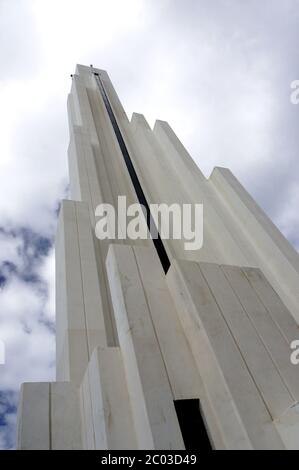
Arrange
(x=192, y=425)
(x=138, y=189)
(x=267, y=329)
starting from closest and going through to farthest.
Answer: (x=192, y=425) → (x=267, y=329) → (x=138, y=189)

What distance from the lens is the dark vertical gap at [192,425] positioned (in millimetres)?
1242

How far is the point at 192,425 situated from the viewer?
128 centimetres

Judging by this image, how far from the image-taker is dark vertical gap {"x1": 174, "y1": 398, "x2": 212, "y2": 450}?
1242 millimetres

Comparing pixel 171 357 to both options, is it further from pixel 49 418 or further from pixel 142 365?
pixel 49 418

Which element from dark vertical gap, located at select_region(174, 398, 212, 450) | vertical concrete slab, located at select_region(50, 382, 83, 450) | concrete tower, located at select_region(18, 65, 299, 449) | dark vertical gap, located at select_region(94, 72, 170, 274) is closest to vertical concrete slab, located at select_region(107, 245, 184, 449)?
concrete tower, located at select_region(18, 65, 299, 449)

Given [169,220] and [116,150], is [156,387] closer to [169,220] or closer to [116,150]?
[169,220]

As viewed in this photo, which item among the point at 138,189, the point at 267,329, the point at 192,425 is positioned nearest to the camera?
the point at 192,425

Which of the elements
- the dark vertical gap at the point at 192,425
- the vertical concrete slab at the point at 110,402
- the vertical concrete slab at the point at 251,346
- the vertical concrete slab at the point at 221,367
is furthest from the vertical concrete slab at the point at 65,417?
the vertical concrete slab at the point at 251,346

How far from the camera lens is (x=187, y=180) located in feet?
13.7

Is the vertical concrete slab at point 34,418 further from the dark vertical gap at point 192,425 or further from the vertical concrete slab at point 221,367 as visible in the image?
the vertical concrete slab at point 221,367

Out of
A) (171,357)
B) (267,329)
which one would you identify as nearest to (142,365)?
(171,357)

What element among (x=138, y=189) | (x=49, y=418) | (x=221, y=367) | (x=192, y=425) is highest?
(x=138, y=189)

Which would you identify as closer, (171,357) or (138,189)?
(171,357)

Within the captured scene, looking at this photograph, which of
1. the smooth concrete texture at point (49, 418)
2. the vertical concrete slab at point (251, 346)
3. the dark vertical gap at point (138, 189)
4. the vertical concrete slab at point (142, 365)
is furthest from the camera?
the dark vertical gap at point (138, 189)
